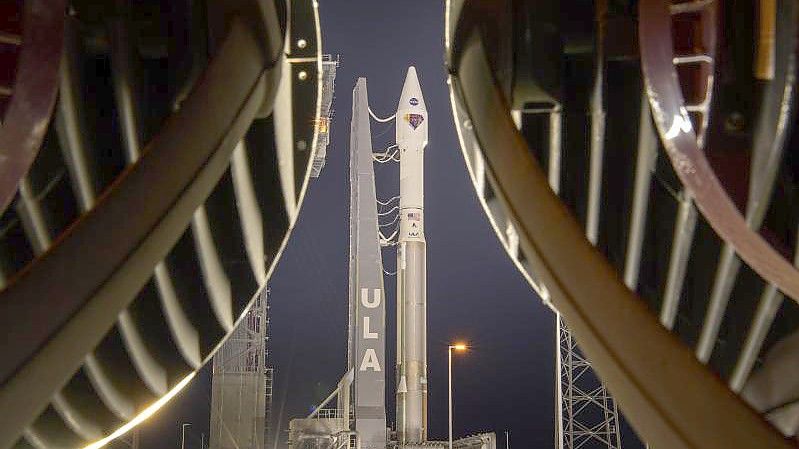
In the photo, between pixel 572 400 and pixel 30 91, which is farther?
pixel 572 400

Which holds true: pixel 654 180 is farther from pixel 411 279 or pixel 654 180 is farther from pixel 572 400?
pixel 572 400

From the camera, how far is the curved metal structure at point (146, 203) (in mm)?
4785

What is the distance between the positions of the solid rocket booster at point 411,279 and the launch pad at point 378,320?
3 cm

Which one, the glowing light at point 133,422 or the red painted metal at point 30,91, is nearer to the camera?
the red painted metal at point 30,91

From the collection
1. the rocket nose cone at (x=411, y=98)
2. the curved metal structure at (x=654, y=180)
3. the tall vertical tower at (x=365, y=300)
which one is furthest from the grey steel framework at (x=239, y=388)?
the curved metal structure at (x=654, y=180)

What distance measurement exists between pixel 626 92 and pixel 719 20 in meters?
0.70

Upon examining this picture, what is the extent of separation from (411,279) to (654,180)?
20357mm

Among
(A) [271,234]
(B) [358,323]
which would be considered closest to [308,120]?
(A) [271,234]

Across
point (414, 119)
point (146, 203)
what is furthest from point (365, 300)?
point (146, 203)

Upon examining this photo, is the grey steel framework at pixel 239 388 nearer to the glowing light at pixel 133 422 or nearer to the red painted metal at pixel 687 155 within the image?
the glowing light at pixel 133 422

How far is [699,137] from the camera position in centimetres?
565

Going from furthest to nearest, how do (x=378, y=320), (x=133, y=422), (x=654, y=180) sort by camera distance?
1. (x=378, y=320)
2. (x=133, y=422)
3. (x=654, y=180)

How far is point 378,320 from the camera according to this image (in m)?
25.2

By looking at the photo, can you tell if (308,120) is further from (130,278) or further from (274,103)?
(130,278)
